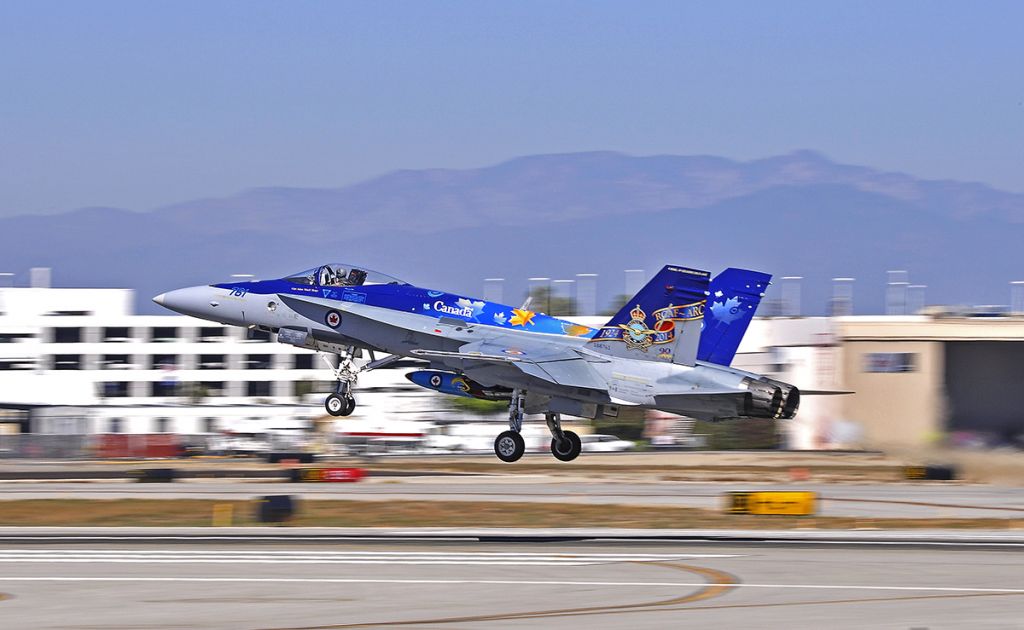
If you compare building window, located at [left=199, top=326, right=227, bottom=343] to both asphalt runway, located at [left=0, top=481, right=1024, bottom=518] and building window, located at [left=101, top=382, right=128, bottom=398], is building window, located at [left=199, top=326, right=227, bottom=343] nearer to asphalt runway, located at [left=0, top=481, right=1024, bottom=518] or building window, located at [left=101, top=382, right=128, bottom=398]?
building window, located at [left=101, top=382, right=128, bottom=398]

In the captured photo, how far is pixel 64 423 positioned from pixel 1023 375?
57809mm

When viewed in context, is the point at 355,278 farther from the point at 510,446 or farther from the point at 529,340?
the point at 510,446

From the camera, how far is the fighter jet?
1308 inches

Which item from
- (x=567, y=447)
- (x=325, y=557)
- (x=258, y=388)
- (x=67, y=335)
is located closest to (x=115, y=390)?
(x=67, y=335)

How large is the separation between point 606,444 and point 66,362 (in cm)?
5176

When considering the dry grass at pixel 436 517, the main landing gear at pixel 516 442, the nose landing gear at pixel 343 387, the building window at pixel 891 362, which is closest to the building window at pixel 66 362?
the building window at pixel 891 362

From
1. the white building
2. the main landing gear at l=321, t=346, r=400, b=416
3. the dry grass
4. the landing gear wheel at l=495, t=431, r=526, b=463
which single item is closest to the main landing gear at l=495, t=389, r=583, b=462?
the landing gear wheel at l=495, t=431, r=526, b=463

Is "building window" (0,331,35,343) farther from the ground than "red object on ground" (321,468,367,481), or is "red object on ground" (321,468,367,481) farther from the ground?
"building window" (0,331,35,343)

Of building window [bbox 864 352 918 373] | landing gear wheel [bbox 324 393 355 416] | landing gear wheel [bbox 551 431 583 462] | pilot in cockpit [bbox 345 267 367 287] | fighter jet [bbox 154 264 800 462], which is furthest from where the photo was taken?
building window [bbox 864 352 918 373]

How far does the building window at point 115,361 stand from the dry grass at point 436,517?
233 ft

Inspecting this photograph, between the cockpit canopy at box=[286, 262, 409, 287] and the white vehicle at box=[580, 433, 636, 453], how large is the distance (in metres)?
36.6

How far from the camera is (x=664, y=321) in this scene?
33750mm

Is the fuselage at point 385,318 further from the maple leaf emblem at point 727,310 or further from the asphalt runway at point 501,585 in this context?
the asphalt runway at point 501,585

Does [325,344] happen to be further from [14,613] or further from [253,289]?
[14,613]
